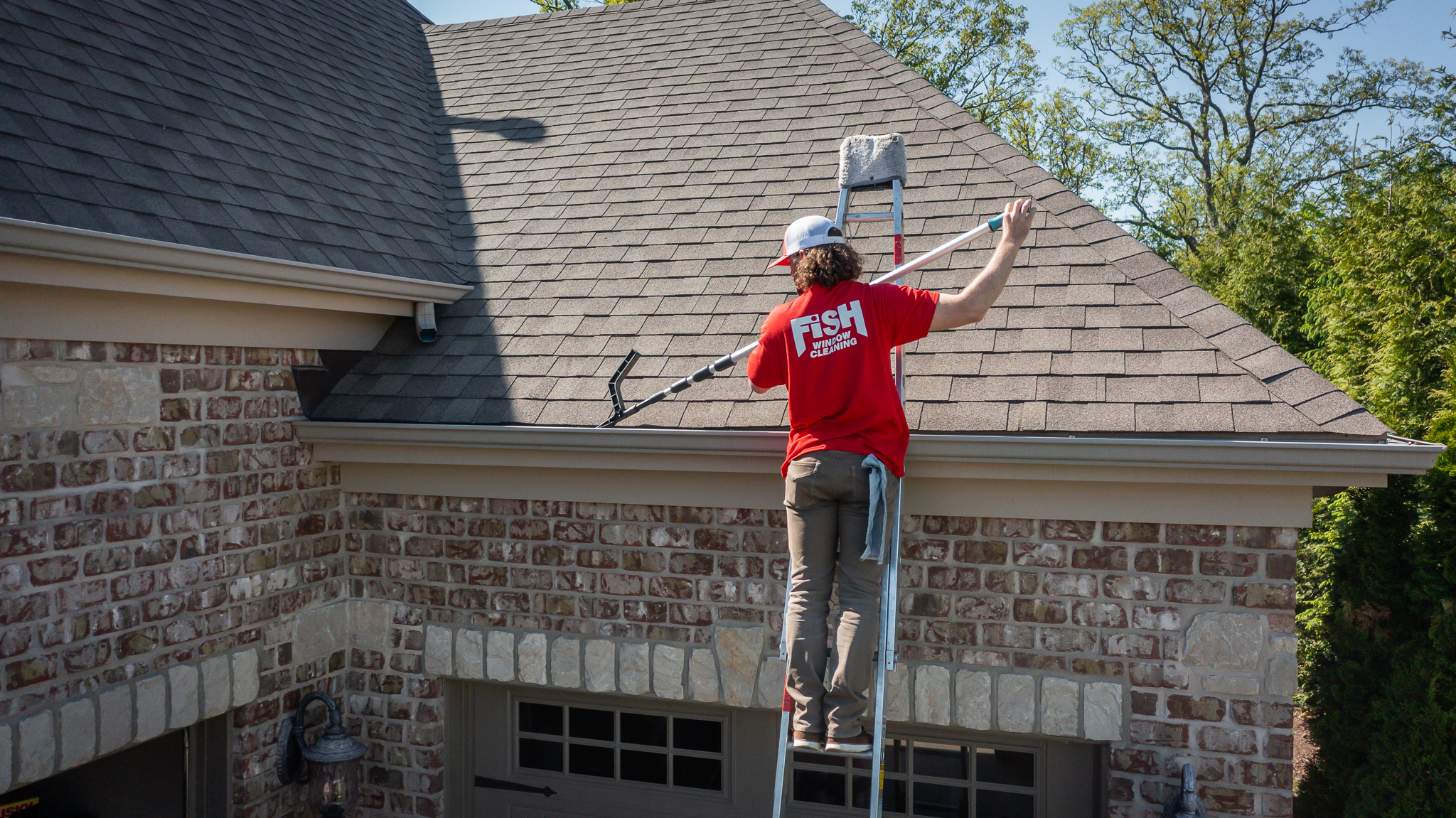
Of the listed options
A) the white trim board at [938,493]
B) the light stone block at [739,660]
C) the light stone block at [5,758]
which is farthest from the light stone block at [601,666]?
the light stone block at [5,758]

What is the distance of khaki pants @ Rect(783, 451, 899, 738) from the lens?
3.44m

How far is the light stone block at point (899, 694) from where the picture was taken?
4.45 m

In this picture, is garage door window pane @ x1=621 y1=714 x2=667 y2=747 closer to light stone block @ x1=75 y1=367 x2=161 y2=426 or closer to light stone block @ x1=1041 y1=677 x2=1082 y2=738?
light stone block @ x1=1041 y1=677 x2=1082 y2=738

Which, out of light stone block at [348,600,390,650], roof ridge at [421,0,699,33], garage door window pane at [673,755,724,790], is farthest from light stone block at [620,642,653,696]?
roof ridge at [421,0,699,33]

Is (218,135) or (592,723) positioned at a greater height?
(218,135)

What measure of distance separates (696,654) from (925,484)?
1.46 m

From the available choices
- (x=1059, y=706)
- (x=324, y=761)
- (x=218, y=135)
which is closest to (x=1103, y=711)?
(x=1059, y=706)

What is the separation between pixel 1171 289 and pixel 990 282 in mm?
1634

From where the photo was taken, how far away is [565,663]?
A: 5000mm

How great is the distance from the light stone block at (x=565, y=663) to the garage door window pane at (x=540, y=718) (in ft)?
1.33

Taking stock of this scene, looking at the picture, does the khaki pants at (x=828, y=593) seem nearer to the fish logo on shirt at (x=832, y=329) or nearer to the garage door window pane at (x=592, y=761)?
the fish logo on shirt at (x=832, y=329)

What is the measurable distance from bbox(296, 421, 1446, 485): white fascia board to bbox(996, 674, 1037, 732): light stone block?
96cm

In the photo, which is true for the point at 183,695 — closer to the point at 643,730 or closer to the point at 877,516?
the point at 643,730

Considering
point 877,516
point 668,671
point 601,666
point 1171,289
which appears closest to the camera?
point 877,516
